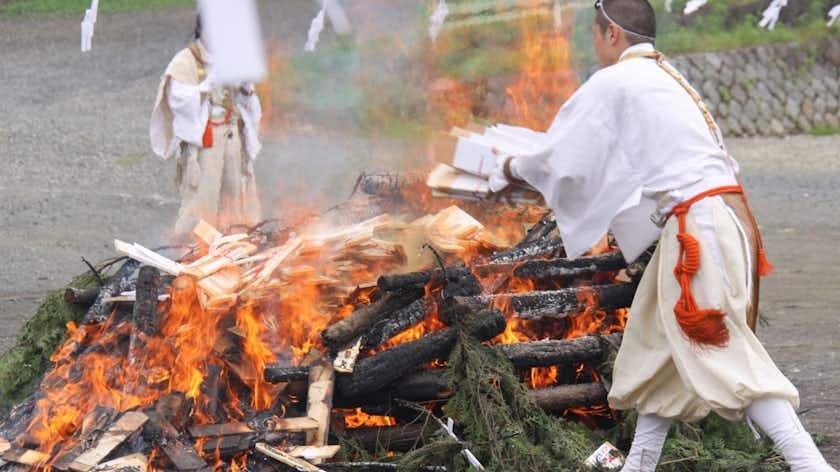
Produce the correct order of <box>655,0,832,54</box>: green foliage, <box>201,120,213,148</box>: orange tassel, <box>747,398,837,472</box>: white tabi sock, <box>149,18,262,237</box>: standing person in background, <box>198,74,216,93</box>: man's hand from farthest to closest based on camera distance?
<box>655,0,832,54</box>: green foliage → <box>201,120,213,148</box>: orange tassel → <box>149,18,262,237</box>: standing person in background → <box>198,74,216,93</box>: man's hand → <box>747,398,837,472</box>: white tabi sock

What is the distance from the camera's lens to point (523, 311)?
203 inches

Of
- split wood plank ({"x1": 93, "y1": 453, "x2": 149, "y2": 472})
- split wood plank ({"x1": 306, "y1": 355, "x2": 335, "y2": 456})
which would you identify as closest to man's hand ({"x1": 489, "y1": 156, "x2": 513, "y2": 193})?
split wood plank ({"x1": 306, "y1": 355, "x2": 335, "y2": 456})

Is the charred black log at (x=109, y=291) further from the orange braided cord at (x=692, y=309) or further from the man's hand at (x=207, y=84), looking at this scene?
the orange braided cord at (x=692, y=309)

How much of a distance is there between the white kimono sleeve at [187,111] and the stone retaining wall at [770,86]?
28.3ft

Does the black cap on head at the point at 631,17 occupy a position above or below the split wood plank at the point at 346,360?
above

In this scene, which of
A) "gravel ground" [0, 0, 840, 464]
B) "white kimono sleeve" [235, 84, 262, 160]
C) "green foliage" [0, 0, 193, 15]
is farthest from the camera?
"green foliage" [0, 0, 193, 15]

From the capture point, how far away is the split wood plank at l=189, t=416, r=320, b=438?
4543 mm

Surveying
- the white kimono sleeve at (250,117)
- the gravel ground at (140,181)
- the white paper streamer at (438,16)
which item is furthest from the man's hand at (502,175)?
the white paper streamer at (438,16)

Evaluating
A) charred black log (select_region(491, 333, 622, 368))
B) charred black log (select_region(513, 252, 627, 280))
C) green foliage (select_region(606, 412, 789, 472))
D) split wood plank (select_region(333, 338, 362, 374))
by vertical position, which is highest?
charred black log (select_region(513, 252, 627, 280))

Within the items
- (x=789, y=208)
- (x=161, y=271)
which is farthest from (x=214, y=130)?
(x=789, y=208)

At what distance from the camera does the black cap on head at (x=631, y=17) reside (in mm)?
4516

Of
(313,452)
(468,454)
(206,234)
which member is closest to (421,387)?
(468,454)

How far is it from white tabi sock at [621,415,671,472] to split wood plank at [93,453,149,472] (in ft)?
6.67

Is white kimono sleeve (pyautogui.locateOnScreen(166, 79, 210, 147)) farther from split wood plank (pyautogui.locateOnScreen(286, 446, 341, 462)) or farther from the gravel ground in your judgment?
split wood plank (pyautogui.locateOnScreen(286, 446, 341, 462))
